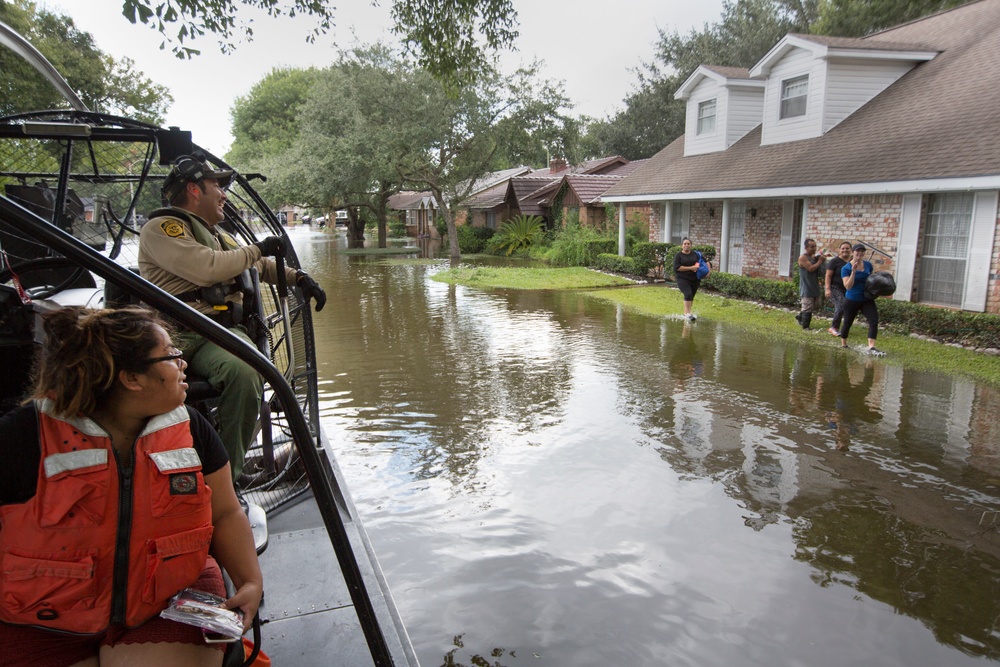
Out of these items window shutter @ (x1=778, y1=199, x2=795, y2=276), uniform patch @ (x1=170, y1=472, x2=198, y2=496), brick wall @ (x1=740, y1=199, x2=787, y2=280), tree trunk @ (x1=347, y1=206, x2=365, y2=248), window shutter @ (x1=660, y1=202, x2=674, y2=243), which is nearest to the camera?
uniform patch @ (x1=170, y1=472, x2=198, y2=496)

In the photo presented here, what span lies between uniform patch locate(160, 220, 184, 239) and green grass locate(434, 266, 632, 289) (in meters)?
17.1

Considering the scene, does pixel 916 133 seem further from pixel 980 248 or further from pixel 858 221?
pixel 980 248

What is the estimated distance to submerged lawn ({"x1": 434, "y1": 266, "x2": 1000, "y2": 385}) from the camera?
1040cm

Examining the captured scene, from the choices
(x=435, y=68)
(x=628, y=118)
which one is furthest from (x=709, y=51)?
(x=435, y=68)

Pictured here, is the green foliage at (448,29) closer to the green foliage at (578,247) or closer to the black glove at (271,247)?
the black glove at (271,247)

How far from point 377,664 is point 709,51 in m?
41.2

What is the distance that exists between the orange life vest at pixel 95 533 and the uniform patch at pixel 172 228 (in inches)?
58.9

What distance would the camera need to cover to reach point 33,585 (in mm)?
1927

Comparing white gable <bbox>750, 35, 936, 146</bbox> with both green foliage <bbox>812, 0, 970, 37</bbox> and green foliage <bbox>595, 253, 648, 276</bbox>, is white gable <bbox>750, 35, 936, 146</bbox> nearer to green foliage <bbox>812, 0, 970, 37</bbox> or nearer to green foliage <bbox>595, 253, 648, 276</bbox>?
green foliage <bbox>595, 253, 648, 276</bbox>

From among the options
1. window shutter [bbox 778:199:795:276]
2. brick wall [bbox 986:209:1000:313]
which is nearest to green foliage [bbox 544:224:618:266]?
window shutter [bbox 778:199:795:276]

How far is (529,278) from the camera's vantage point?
874 inches

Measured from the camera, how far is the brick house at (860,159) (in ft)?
40.4

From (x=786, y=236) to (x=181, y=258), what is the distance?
56.2 feet

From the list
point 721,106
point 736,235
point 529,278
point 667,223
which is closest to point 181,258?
point 736,235
